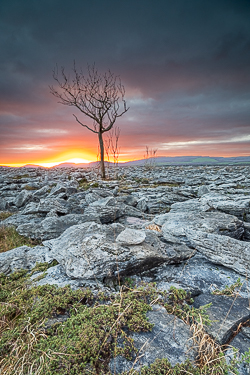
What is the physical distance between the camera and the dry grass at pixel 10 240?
6762 mm

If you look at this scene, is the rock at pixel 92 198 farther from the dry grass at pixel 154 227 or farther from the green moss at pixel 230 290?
the green moss at pixel 230 290

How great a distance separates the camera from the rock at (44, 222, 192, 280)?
414cm

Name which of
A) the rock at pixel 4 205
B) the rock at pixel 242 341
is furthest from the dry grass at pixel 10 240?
the rock at pixel 242 341

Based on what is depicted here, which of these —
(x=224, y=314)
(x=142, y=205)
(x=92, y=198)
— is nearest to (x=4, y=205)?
(x=92, y=198)

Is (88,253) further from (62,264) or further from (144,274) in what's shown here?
(144,274)

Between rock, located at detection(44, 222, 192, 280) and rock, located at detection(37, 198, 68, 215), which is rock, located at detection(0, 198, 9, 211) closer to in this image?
rock, located at detection(37, 198, 68, 215)

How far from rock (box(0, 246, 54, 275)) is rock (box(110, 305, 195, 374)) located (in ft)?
10.9

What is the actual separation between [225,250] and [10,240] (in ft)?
23.4

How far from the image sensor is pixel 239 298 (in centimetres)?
354

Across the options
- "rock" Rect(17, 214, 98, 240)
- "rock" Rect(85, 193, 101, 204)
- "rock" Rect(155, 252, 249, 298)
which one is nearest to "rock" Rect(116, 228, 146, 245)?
"rock" Rect(155, 252, 249, 298)

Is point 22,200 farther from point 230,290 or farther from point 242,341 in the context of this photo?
point 242,341

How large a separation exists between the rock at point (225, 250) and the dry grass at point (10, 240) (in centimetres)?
584

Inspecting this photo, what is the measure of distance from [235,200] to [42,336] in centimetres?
852

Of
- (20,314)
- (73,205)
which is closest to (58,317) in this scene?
(20,314)
